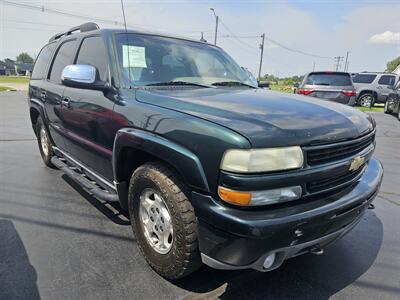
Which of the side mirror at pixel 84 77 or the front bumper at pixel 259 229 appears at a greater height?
the side mirror at pixel 84 77

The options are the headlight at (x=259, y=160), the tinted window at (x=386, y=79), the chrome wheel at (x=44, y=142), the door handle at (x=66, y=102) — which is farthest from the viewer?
the tinted window at (x=386, y=79)

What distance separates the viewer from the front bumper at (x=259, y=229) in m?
1.87

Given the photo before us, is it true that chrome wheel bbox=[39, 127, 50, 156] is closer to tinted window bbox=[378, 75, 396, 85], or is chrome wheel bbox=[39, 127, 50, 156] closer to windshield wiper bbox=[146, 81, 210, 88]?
windshield wiper bbox=[146, 81, 210, 88]

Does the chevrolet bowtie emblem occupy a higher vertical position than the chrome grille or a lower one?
lower

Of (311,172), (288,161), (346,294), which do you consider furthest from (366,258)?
(288,161)

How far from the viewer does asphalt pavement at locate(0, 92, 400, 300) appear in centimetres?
242

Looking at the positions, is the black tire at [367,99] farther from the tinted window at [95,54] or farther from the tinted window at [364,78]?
the tinted window at [95,54]

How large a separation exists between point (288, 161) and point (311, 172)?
0.63 feet

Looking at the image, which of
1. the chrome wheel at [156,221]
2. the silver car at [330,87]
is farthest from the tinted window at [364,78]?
the chrome wheel at [156,221]

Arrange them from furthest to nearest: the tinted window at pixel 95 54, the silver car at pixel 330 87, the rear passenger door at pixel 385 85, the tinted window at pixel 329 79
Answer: the rear passenger door at pixel 385 85 → the tinted window at pixel 329 79 → the silver car at pixel 330 87 → the tinted window at pixel 95 54

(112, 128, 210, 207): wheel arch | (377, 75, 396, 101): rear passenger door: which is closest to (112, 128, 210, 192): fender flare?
(112, 128, 210, 207): wheel arch

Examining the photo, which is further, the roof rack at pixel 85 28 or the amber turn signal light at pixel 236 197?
the roof rack at pixel 85 28

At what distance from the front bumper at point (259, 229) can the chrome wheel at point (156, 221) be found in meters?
0.42

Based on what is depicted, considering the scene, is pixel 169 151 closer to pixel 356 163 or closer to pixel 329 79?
pixel 356 163
